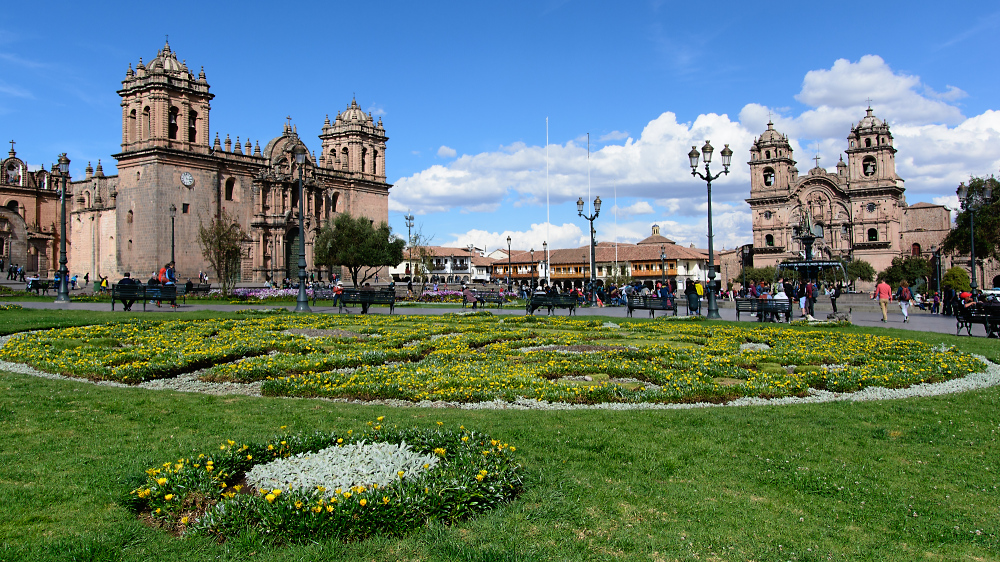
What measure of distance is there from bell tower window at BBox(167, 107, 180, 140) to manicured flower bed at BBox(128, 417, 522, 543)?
5273 centimetres

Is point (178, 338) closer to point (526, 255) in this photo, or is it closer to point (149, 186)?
point (149, 186)

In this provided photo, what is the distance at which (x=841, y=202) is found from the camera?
8019 centimetres

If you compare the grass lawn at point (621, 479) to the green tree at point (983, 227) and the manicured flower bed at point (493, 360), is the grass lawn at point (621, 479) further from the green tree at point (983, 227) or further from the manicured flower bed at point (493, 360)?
the green tree at point (983, 227)

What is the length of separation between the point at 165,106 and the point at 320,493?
2090 inches

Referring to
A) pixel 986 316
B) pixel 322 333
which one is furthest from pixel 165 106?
pixel 986 316

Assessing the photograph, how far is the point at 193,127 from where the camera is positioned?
171 feet

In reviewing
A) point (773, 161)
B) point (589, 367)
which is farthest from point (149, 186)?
point (773, 161)

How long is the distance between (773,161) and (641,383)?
83.2m

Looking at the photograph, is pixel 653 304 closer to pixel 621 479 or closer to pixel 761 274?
pixel 621 479

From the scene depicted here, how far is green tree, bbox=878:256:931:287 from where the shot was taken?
2785 inches

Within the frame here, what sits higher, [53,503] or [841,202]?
[841,202]

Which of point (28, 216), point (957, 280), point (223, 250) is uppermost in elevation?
point (28, 216)

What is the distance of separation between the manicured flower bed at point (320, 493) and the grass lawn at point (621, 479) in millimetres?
133

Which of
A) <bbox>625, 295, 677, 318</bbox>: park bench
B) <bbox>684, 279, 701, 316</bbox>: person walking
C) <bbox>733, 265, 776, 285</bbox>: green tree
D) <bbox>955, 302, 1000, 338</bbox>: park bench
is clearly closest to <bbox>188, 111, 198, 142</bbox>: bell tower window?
<bbox>625, 295, 677, 318</bbox>: park bench
